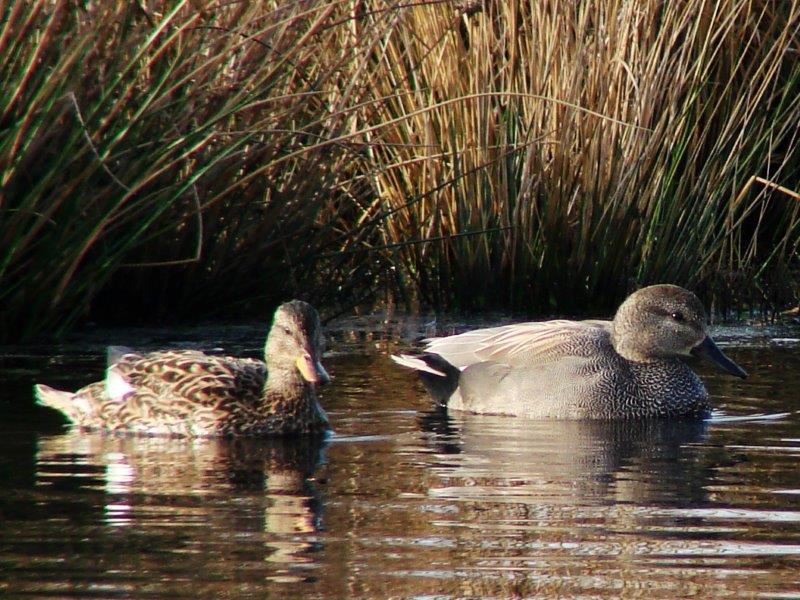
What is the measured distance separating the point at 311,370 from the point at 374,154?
15.0 feet

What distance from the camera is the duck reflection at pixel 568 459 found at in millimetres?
5840

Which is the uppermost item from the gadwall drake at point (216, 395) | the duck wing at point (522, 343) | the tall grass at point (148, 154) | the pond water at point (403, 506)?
the tall grass at point (148, 154)

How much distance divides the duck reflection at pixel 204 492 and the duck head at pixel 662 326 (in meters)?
2.00

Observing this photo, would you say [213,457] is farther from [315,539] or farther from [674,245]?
[674,245]

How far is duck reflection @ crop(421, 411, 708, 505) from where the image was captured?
230 inches

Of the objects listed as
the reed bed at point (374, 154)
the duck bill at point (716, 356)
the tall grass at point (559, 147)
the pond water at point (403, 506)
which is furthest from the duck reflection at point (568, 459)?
the tall grass at point (559, 147)

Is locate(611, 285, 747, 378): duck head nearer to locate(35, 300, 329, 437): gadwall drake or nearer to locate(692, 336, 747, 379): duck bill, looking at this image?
locate(692, 336, 747, 379): duck bill

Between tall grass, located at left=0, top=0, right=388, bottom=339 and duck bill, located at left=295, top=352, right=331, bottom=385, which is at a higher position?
tall grass, located at left=0, top=0, right=388, bottom=339

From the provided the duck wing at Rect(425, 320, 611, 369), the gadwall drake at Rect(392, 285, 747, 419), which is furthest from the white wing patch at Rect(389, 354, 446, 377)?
the duck wing at Rect(425, 320, 611, 369)

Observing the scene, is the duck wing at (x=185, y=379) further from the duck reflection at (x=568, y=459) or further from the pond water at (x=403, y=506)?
the duck reflection at (x=568, y=459)

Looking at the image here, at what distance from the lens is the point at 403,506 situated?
5.50 meters

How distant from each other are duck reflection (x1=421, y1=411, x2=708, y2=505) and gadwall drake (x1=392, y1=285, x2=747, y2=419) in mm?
114

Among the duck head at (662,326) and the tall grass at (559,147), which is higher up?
the tall grass at (559,147)

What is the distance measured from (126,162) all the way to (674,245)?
3793 millimetres
